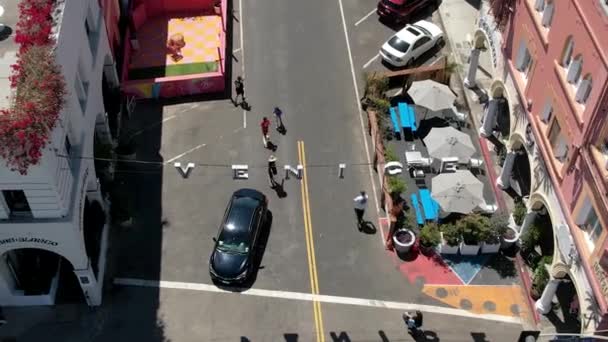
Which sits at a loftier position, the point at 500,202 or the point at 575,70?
the point at 575,70

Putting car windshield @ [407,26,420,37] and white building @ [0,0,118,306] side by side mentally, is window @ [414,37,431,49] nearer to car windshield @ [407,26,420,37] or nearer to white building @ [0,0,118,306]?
car windshield @ [407,26,420,37]

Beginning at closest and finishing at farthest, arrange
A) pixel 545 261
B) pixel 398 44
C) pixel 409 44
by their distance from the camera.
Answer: pixel 545 261 → pixel 409 44 → pixel 398 44

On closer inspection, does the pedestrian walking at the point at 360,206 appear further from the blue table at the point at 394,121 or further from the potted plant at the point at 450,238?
the blue table at the point at 394,121

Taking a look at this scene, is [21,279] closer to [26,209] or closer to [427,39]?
[26,209]

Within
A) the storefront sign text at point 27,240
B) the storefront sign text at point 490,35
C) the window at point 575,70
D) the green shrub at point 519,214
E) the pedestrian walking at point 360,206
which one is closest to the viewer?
the window at point 575,70

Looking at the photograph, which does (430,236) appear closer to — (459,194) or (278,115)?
(459,194)

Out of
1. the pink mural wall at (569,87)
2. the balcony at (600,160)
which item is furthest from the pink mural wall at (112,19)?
the balcony at (600,160)

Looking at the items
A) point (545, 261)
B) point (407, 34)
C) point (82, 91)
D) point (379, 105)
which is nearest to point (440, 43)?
point (407, 34)
